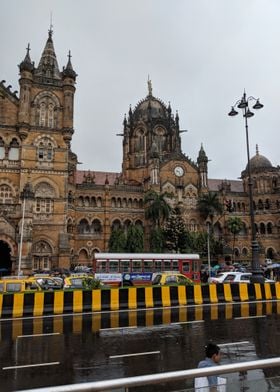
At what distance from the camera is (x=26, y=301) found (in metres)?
15.3

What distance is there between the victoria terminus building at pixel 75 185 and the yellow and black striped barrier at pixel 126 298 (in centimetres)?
2096

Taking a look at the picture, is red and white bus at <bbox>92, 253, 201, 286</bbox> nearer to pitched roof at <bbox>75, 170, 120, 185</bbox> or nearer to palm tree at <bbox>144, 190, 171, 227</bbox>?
palm tree at <bbox>144, 190, 171, 227</bbox>

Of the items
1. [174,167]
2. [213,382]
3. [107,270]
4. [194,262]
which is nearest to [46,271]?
[107,270]

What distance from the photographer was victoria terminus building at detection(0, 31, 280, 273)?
1598 inches

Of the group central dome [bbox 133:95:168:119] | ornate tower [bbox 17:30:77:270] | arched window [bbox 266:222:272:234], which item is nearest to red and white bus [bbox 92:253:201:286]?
ornate tower [bbox 17:30:77:270]

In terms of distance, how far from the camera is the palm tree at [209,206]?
55250 millimetres

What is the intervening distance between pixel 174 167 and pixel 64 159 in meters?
21.7

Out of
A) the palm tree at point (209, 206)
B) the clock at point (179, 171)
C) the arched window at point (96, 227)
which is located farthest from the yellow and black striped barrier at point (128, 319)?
the clock at point (179, 171)

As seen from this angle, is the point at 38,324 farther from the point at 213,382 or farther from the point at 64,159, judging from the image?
the point at 64,159

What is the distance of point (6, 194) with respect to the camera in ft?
134

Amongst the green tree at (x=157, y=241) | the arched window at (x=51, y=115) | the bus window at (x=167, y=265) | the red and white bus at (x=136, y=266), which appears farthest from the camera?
the green tree at (x=157, y=241)

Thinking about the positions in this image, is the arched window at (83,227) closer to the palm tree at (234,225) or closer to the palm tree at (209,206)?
the palm tree at (209,206)

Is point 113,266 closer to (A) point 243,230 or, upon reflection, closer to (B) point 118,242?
(B) point 118,242

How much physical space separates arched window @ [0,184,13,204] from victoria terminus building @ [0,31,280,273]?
0.11 meters
